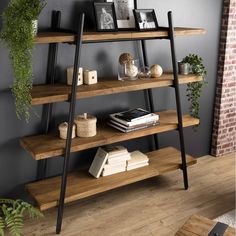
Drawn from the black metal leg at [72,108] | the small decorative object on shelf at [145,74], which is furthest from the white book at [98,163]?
the small decorative object on shelf at [145,74]

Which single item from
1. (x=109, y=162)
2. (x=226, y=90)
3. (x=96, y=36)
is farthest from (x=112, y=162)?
(x=226, y=90)

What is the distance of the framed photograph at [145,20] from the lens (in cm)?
248

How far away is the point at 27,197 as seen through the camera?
2684 millimetres

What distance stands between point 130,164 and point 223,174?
1.04m

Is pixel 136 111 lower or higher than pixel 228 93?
higher

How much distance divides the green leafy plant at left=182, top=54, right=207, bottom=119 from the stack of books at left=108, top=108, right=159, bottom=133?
50 cm

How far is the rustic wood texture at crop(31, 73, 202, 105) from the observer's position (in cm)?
219

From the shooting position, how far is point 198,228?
181 cm

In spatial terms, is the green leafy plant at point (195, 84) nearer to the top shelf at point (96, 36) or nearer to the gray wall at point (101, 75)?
the gray wall at point (101, 75)

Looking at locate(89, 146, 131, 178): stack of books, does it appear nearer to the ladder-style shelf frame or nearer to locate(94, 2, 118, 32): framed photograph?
the ladder-style shelf frame

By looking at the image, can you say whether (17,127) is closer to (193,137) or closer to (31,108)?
(31,108)

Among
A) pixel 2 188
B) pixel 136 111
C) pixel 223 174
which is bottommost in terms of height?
pixel 223 174

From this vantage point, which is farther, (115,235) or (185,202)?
(185,202)

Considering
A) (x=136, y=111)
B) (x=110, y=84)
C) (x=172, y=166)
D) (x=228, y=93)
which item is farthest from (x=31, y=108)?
(x=228, y=93)
